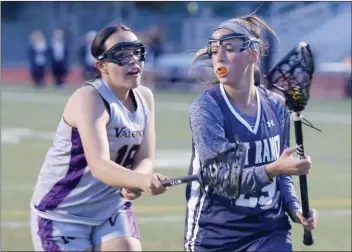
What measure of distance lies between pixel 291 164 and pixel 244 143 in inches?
18.6

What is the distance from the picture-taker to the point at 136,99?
265 inches

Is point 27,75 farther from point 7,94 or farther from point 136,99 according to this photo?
point 136,99

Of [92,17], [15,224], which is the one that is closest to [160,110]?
[15,224]

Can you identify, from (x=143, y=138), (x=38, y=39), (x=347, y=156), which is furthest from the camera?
(x=38, y=39)

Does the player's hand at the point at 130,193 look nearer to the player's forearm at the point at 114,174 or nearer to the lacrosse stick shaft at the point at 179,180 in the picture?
the player's forearm at the point at 114,174

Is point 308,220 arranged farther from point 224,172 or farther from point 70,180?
point 70,180

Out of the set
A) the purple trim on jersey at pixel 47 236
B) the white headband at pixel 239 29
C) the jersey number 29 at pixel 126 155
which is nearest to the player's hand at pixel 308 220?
the white headband at pixel 239 29

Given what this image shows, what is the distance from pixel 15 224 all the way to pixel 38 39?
102ft

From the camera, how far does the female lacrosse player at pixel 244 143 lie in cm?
581

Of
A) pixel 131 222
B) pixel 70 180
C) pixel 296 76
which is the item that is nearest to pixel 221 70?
pixel 296 76

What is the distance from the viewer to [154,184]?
5527mm

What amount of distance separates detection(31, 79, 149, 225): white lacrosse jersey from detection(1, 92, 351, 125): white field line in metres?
17.2

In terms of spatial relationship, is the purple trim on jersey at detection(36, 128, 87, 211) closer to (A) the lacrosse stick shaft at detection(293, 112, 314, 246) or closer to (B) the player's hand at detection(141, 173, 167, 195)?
(B) the player's hand at detection(141, 173, 167, 195)

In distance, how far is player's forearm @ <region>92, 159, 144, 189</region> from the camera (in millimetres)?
5819
